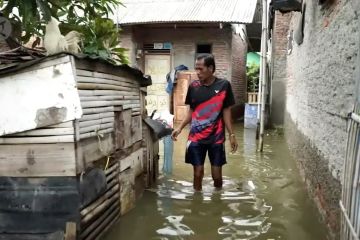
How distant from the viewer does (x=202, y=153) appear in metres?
5.27

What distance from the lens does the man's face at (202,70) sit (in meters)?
4.97

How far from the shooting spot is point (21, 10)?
10.1 ft

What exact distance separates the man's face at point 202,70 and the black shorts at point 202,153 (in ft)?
2.88

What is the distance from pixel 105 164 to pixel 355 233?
2241 mm

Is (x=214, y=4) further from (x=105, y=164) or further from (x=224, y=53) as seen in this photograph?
(x=105, y=164)

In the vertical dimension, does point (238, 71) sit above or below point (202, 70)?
above

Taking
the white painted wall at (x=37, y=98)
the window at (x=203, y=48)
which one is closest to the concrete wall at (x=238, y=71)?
the window at (x=203, y=48)

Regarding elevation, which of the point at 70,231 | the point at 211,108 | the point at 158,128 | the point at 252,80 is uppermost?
the point at 252,80

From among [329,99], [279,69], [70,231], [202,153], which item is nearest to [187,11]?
[279,69]

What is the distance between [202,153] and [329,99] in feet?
5.76

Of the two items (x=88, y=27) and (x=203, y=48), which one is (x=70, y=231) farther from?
(x=203, y=48)

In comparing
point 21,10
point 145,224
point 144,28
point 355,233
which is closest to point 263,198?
point 145,224

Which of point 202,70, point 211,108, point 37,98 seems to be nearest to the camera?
point 37,98

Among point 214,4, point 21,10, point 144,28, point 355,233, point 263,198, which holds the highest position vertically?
point 214,4
